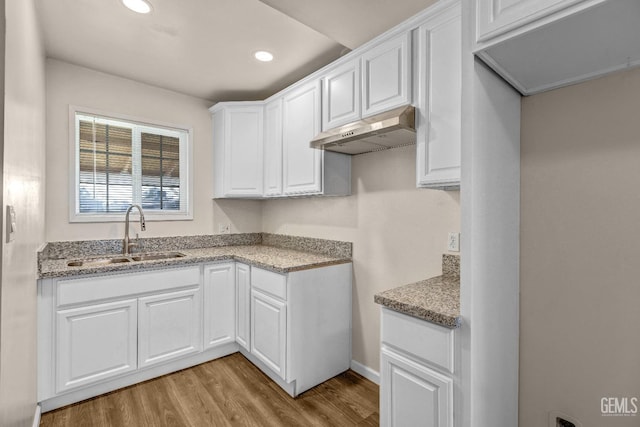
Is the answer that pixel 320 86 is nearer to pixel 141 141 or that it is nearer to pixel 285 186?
pixel 285 186

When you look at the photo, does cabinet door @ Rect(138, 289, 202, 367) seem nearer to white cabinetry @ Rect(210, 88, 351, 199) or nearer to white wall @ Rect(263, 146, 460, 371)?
white cabinetry @ Rect(210, 88, 351, 199)

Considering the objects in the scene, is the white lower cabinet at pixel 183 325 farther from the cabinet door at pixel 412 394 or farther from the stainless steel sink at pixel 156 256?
the cabinet door at pixel 412 394

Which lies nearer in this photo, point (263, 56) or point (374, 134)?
point (374, 134)

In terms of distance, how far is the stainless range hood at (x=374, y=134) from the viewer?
1.62 metres

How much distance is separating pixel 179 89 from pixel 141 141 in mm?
625

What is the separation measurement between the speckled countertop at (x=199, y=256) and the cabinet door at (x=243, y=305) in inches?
4.6

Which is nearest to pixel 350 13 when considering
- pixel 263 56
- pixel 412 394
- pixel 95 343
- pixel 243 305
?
pixel 263 56

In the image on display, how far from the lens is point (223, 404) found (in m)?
2.07

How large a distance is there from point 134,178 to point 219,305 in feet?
4.75

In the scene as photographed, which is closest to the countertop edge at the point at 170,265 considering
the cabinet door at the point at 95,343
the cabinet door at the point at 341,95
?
the cabinet door at the point at 95,343

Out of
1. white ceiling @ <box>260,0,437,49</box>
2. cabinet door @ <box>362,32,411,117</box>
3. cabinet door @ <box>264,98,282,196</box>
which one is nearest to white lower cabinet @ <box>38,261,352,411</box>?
cabinet door @ <box>264,98,282,196</box>

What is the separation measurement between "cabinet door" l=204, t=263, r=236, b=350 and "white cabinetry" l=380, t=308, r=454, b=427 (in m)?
1.67

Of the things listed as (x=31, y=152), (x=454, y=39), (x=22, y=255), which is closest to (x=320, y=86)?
(x=454, y=39)

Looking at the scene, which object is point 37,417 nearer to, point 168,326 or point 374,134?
point 168,326
